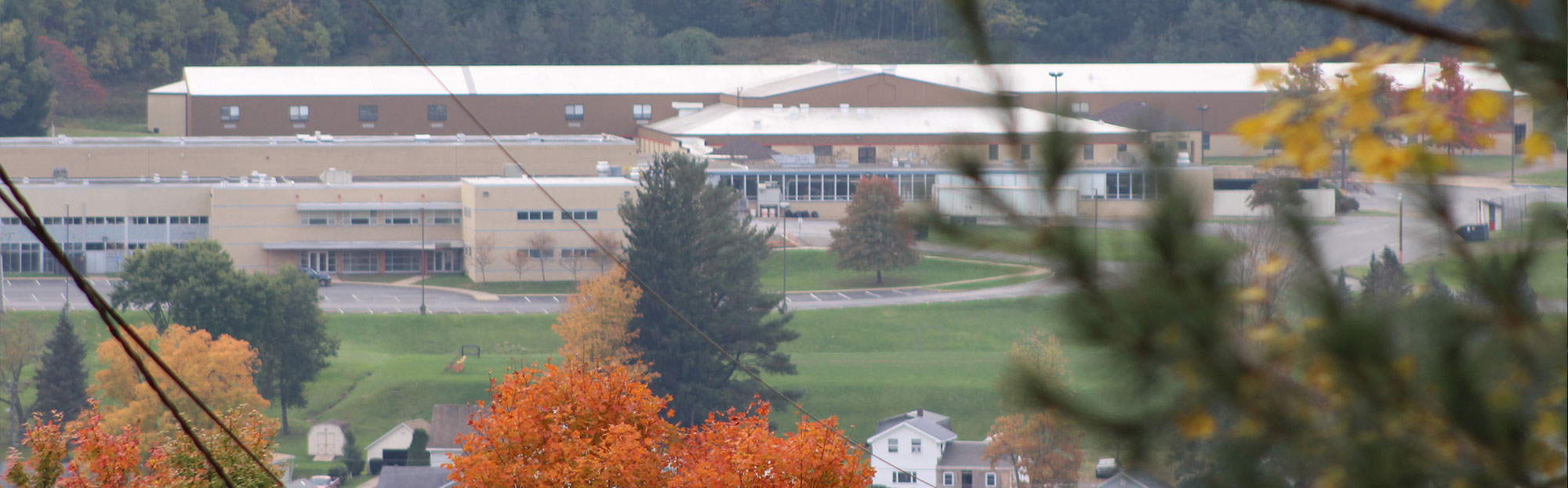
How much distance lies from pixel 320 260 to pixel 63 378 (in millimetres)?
6210

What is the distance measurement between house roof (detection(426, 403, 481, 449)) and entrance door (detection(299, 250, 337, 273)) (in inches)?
295

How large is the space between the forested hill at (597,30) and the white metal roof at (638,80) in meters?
3.82

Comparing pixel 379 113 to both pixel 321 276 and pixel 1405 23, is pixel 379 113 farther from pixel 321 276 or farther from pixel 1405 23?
pixel 1405 23

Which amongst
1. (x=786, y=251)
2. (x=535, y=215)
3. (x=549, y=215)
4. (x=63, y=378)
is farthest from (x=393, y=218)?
(x=63, y=378)

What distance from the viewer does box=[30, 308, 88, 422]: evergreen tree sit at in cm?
1555

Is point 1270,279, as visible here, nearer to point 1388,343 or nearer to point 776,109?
point 1388,343

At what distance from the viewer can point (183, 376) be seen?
614 inches

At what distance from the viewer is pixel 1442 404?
1.14 meters

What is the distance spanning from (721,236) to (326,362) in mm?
5569

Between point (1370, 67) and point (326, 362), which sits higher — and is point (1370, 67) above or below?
above

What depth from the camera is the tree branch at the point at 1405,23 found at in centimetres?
111

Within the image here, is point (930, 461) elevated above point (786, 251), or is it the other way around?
point (786, 251)

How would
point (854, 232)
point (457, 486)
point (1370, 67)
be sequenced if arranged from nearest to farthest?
1. point (1370, 67)
2. point (457, 486)
3. point (854, 232)

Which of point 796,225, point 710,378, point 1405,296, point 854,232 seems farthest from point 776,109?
point 1405,296
